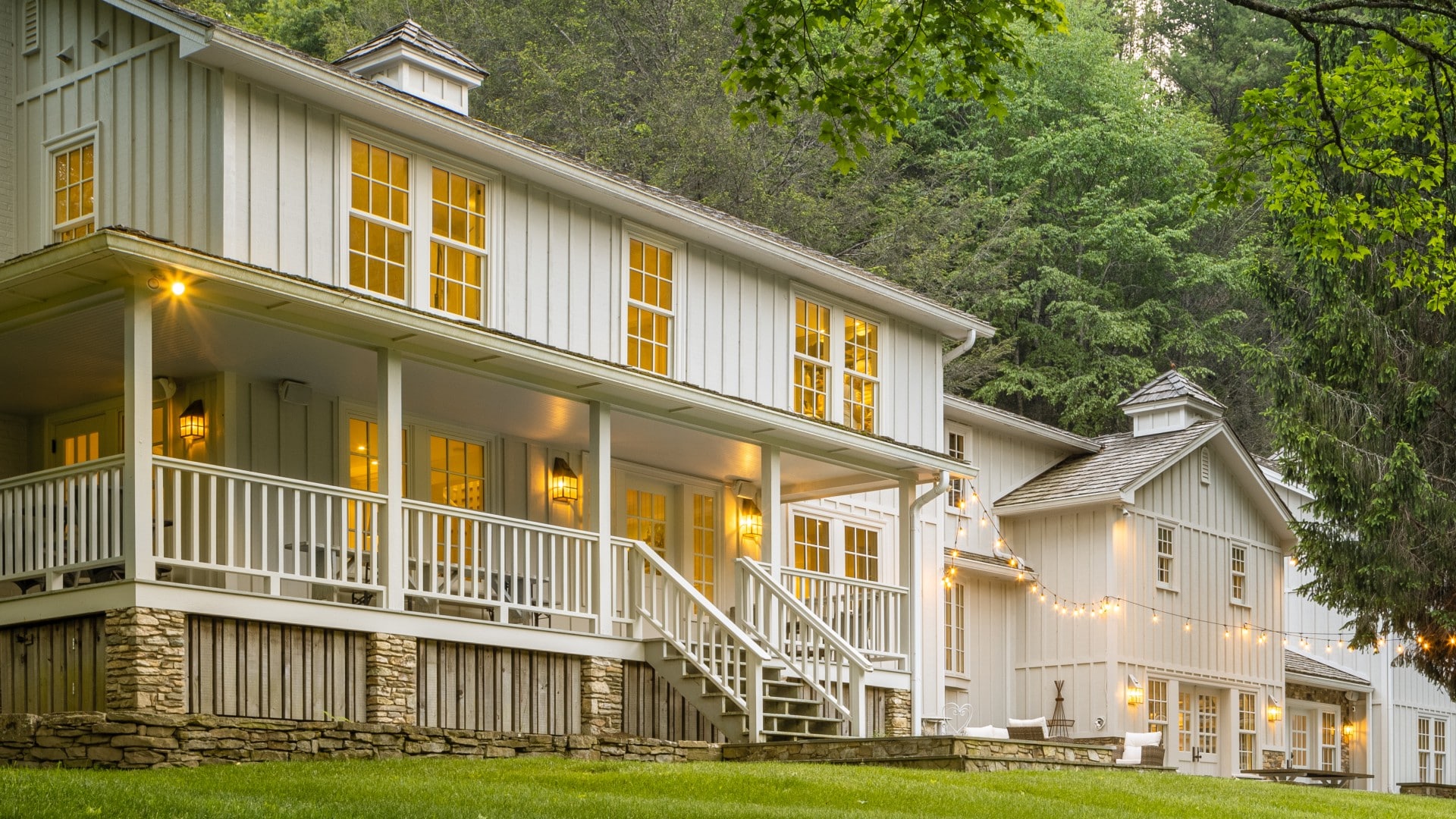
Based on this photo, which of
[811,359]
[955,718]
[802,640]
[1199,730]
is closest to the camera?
[802,640]

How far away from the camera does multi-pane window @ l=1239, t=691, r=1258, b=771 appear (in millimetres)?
29172

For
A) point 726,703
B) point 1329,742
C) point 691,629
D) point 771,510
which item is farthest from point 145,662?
point 1329,742

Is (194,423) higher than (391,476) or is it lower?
higher

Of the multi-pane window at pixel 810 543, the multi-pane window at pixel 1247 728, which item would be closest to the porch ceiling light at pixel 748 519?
the multi-pane window at pixel 810 543

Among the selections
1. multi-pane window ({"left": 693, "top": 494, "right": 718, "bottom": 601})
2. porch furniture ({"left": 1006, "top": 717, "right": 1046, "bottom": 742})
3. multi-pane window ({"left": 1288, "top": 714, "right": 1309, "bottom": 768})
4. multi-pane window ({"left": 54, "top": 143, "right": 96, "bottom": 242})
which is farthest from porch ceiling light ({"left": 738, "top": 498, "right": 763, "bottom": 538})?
multi-pane window ({"left": 1288, "top": 714, "right": 1309, "bottom": 768})

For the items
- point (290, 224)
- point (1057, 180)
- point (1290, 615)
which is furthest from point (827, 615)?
point (1057, 180)

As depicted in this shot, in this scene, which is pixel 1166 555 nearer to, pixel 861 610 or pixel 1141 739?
pixel 1141 739

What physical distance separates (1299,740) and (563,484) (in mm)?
18843

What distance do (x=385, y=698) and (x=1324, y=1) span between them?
29.3 feet

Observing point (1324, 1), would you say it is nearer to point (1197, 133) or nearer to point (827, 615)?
point (827, 615)

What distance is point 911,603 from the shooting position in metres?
19.9

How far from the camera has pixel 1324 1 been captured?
39.5 feet

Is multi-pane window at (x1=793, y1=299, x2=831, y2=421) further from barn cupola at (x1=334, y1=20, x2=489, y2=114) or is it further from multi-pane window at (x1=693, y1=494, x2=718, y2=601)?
barn cupola at (x1=334, y1=20, x2=489, y2=114)

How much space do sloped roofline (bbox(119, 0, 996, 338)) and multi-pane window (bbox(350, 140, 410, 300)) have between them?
1.13 feet
